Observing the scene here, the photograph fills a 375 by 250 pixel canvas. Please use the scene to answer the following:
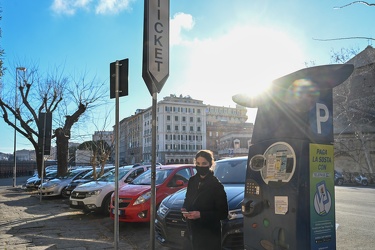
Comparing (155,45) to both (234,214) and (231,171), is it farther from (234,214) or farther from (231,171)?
(231,171)

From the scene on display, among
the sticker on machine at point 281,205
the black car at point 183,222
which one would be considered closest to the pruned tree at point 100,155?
the black car at point 183,222

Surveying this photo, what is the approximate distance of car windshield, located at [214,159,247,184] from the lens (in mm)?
7127

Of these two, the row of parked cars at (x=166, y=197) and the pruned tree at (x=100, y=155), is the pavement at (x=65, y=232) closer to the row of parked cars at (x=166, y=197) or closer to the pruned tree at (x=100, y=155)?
the row of parked cars at (x=166, y=197)

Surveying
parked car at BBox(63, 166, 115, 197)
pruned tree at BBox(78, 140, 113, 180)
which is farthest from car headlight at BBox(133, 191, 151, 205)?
pruned tree at BBox(78, 140, 113, 180)

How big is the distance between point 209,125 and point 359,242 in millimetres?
122078

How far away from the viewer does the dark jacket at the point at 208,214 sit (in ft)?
12.7

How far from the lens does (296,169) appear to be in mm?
3205

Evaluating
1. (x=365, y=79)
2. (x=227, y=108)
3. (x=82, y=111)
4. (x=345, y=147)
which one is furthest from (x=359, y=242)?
(x=227, y=108)

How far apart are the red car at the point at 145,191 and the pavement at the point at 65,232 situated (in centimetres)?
43

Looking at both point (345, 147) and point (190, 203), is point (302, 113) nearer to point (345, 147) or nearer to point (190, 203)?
point (190, 203)

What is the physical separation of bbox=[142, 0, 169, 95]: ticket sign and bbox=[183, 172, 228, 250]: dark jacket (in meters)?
1.55

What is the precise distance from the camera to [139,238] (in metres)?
7.62

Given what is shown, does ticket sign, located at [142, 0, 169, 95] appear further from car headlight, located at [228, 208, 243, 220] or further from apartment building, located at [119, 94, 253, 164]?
apartment building, located at [119, 94, 253, 164]

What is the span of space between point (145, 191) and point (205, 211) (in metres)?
4.95
